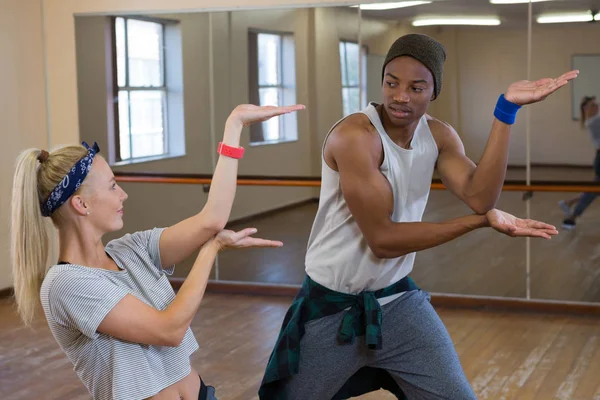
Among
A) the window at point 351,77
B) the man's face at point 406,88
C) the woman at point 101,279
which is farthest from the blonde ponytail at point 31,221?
the window at point 351,77

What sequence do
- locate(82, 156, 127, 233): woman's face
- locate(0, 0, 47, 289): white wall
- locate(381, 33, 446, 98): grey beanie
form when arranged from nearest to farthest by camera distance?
1. locate(82, 156, 127, 233): woman's face
2. locate(381, 33, 446, 98): grey beanie
3. locate(0, 0, 47, 289): white wall

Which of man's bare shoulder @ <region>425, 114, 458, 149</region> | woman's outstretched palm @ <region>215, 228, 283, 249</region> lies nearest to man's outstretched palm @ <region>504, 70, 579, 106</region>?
man's bare shoulder @ <region>425, 114, 458, 149</region>

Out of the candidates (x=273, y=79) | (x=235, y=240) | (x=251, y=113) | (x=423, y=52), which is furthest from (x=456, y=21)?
(x=235, y=240)

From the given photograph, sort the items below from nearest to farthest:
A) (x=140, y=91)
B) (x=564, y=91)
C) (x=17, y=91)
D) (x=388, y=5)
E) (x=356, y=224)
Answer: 1. (x=356, y=224)
2. (x=564, y=91)
3. (x=388, y=5)
4. (x=17, y=91)
5. (x=140, y=91)

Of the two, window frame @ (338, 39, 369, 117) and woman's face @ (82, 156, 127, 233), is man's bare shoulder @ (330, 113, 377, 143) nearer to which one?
woman's face @ (82, 156, 127, 233)

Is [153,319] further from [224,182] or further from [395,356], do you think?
[395,356]

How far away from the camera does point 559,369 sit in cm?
418

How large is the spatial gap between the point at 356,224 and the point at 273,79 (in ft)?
11.6

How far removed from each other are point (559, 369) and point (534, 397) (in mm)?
454

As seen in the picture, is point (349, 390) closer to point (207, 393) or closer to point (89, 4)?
point (207, 393)

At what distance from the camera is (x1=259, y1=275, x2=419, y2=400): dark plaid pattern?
235cm

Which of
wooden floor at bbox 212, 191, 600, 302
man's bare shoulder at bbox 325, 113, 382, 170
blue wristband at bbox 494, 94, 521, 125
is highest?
blue wristband at bbox 494, 94, 521, 125

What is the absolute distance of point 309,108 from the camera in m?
5.72

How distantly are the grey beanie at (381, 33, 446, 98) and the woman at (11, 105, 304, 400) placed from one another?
1.46 ft
